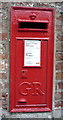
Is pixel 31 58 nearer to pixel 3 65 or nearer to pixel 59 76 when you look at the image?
pixel 3 65

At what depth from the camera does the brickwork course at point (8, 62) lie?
3.67m

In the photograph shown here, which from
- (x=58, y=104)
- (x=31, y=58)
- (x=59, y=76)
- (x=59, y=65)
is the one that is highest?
(x=31, y=58)

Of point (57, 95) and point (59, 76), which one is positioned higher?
point (59, 76)

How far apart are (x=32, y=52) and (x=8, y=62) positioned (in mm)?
440

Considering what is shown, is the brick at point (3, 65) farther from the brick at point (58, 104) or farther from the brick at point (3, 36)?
the brick at point (58, 104)

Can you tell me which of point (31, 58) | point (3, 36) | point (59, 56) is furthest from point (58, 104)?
point (3, 36)

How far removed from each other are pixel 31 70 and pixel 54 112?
34.5 inches

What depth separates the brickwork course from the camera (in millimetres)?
3672

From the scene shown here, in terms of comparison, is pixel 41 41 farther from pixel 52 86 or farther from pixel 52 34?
pixel 52 86

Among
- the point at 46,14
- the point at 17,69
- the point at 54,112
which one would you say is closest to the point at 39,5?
the point at 46,14

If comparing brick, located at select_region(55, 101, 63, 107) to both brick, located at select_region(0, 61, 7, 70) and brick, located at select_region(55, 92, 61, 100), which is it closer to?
brick, located at select_region(55, 92, 61, 100)

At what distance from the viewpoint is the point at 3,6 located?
144 inches

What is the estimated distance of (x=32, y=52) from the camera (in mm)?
3672

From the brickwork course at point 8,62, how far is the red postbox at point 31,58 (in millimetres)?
94
